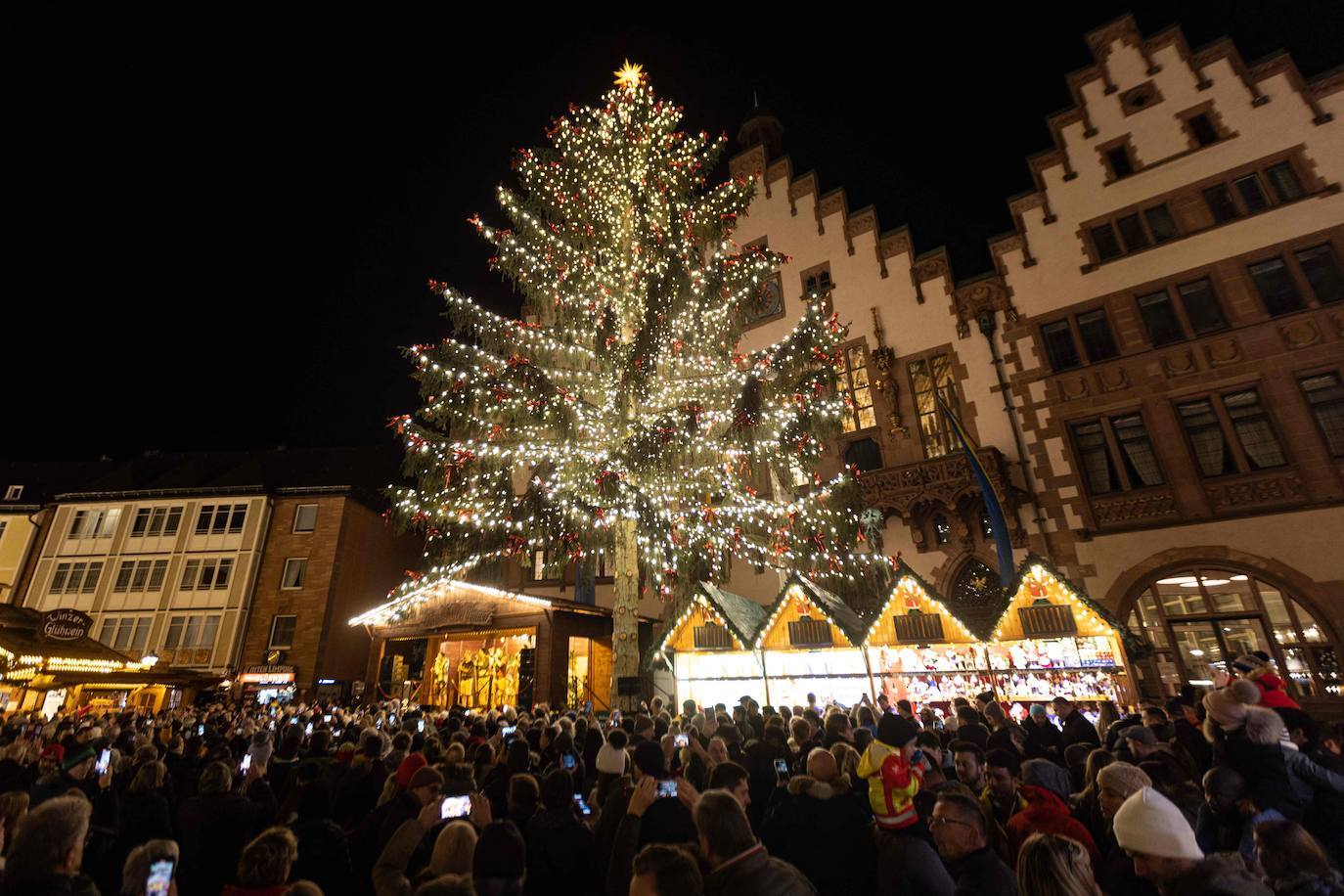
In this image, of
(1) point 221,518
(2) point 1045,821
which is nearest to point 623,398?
(2) point 1045,821

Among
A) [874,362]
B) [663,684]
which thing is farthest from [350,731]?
[874,362]

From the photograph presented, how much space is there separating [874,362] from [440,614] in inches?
692

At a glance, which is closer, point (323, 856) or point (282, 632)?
point (323, 856)

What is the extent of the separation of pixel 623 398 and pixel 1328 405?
55.9 feet

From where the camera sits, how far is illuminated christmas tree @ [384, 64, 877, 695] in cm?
1362

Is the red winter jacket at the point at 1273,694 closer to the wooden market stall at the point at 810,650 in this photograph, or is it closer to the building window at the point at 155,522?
the wooden market stall at the point at 810,650

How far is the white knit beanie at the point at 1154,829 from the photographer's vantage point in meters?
2.72

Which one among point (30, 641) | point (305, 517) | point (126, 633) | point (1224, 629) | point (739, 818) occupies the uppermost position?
point (305, 517)

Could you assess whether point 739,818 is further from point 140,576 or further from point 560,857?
point 140,576

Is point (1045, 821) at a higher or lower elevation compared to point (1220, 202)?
lower

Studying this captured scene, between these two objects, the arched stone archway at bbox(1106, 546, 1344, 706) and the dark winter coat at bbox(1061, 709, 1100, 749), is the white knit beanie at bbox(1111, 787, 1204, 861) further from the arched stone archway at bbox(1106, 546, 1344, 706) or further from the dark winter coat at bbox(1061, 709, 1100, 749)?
the arched stone archway at bbox(1106, 546, 1344, 706)

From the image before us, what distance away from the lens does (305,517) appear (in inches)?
1303

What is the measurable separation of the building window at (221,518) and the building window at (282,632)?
6034 mm

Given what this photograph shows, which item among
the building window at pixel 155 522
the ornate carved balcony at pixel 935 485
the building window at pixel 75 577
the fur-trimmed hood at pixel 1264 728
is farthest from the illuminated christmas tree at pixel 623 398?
the building window at pixel 75 577
